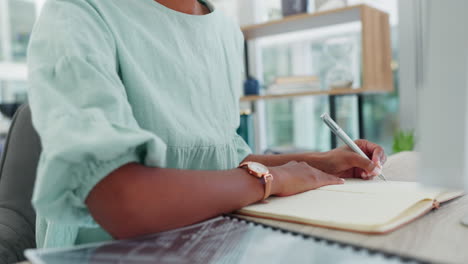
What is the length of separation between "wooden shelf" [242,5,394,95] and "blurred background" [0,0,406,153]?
76 mm

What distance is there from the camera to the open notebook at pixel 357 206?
512 millimetres

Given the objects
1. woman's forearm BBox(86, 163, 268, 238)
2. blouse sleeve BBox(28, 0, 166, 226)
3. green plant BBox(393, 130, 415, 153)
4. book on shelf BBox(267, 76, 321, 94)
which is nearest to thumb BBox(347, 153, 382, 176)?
woman's forearm BBox(86, 163, 268, 238)

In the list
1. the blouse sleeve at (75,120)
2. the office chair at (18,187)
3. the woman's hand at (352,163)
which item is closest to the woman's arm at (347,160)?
the woman's hand at (352,163)

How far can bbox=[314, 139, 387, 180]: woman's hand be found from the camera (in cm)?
85

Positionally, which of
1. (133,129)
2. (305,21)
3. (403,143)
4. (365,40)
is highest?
(305,21)

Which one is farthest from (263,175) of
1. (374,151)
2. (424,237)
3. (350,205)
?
(374,151)

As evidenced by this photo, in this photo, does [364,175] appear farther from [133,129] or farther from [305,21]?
[305,21]

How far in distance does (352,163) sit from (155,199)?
497 millimetres

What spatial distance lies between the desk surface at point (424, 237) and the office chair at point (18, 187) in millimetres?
614

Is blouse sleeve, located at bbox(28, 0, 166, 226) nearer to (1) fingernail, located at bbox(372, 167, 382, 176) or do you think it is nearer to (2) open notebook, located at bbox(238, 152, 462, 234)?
(2) open notebook, located at bbox(238, 152, 462, 234)

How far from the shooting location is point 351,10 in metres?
2.00

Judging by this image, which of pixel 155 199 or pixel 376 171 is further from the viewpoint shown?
pixel 376 171

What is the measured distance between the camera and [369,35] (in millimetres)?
1955

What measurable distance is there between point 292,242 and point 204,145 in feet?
1.15
